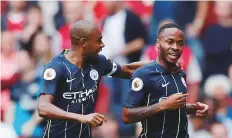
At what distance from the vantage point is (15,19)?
12969mm

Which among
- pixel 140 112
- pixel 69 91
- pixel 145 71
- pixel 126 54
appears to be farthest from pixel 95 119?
pixel 126 54

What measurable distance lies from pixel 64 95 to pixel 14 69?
469 cm

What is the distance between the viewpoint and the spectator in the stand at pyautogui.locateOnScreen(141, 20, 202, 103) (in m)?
11.9

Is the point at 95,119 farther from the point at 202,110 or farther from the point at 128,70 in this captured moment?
the point at 128,70

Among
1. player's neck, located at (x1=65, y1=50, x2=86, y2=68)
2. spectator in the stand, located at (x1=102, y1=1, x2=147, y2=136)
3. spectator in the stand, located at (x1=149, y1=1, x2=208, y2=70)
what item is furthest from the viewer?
spectator in the stand, located at (x1=149, y1=1, x2=208, y2=70)

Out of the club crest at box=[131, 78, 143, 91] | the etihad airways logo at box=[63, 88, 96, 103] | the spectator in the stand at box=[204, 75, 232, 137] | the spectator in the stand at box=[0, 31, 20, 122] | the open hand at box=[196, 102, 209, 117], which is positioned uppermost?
the spectator in the stand at box=[0, 31, 20, 122]

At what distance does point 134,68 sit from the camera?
870cm

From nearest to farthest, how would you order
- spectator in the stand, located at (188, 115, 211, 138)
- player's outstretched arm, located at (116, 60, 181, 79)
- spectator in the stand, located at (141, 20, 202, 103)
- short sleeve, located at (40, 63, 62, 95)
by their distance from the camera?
short sleeve, located at (40, 63, 62, 95), player's outstretched arm, located at (116, 60, 181, 79), spectator in the stand, located at (188, 115, 211, 138), spectator in the stand, located at (141, 20, 202, 103)

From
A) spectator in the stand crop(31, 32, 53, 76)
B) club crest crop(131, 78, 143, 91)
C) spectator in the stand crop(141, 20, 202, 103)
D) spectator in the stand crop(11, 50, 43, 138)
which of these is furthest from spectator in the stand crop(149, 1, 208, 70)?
club crest crop(131, 78, 143, 91)

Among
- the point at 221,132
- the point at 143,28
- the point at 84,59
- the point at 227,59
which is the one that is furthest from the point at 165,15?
the point at 84,59

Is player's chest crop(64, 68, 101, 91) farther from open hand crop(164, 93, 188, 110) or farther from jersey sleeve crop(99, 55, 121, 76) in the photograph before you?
open hand crop(164, 93, 188, 110)

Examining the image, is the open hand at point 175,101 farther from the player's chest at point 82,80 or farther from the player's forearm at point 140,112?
the player's chest at point 82,80

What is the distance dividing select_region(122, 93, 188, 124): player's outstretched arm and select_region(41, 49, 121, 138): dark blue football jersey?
1.34 ft

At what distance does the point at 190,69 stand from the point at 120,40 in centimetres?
114
